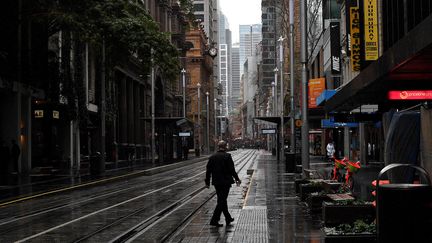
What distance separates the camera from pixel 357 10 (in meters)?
31.5

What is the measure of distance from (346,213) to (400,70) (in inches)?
128

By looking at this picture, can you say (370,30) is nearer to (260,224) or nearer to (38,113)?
(260,224)

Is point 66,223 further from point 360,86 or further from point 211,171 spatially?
point 360,86

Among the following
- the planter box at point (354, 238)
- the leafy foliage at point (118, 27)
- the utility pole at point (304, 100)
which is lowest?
the planter box at point (354, 238)

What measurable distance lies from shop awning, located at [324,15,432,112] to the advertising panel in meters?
10.2

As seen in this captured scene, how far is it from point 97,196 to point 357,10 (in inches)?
644

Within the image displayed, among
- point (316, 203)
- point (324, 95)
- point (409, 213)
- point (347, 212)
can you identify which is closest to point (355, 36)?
point (324, 95)

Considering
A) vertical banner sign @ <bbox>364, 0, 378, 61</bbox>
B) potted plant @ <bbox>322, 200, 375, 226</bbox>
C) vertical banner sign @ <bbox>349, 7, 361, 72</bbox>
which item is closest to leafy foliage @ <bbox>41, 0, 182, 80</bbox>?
vertical banner sign @ <bbox>364, 0, 378, 61</bbox>

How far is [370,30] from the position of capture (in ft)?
95.9

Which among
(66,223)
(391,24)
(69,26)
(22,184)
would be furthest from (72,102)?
(66,223)

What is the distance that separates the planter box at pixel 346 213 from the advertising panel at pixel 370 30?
18688 mm

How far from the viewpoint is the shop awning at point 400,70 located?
9.91 metres

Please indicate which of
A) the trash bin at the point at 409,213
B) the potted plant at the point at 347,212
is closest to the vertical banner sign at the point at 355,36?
the potted plant at the point at 347,212

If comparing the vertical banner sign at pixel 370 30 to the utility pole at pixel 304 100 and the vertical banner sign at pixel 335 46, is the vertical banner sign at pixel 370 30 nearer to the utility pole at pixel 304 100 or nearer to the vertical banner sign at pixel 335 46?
the utility pole at pixel 304 100
